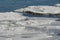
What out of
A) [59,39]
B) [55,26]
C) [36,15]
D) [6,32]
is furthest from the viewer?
[36,15]

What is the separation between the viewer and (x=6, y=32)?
6.36 meters

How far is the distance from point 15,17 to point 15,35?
6.44 feet

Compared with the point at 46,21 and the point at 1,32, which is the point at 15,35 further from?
the point at 46,21

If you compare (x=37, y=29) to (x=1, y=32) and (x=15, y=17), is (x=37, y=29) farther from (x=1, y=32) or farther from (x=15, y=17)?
(x=15, y=17)

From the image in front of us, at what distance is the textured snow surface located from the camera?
6.06 m

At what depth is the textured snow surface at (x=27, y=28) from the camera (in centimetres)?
606

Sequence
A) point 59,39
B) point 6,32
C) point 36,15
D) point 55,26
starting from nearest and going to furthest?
point 59,39 < point 6,32 < point 55,26 < point 36,15

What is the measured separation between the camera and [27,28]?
6801mm

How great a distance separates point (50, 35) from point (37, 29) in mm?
646

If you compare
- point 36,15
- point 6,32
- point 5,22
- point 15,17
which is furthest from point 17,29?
point 36,15

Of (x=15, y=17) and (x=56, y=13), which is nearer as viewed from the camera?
(x=15, y=17)

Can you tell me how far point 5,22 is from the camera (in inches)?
292

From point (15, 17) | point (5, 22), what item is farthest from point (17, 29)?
point (15, 17)

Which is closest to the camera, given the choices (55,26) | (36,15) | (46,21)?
(55,26)
